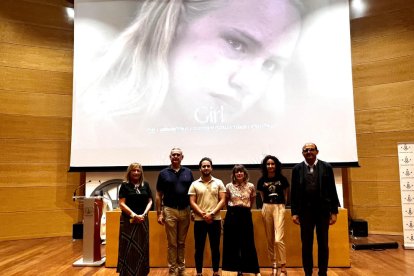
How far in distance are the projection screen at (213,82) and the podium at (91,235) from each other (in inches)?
51.7

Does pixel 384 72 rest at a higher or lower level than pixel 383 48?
lower

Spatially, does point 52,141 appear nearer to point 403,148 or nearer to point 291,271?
point 291,271

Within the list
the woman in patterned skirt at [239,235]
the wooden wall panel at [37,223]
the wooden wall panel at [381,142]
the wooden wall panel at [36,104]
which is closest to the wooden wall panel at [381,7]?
the wooden wall panel at [381,142]

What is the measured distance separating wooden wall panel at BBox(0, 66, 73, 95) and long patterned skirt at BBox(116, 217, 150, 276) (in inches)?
168

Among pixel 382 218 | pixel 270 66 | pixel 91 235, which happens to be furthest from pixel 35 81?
pixel 382 218

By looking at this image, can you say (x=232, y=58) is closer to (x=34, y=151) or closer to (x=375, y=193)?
(x=375, y=193)

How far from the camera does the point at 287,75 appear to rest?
5410 millimetres

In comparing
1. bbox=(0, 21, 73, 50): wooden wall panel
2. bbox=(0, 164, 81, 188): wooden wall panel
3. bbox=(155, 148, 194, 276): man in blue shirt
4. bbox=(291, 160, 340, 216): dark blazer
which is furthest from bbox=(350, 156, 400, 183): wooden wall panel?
bbox=(0, 21, 73, 50): wooden wall panel

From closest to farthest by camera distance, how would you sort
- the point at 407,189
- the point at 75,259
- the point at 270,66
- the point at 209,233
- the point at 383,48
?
the point at 209,233
the point at 75,259
the point at 407,189
the point at 270,66
the point at 383,48

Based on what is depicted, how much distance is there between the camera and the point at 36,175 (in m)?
6.19

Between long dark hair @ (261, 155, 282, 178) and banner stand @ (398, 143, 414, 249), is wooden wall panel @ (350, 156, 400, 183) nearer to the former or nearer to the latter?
banner stand @ (398, 143, 414, 249)

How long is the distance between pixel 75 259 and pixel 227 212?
7.87 feet

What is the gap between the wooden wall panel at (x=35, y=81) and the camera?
616cm

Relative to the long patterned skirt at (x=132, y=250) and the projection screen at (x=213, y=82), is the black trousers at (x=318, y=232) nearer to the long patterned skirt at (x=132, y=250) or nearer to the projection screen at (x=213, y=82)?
the long patterned skirt at (x=132, y=250)
